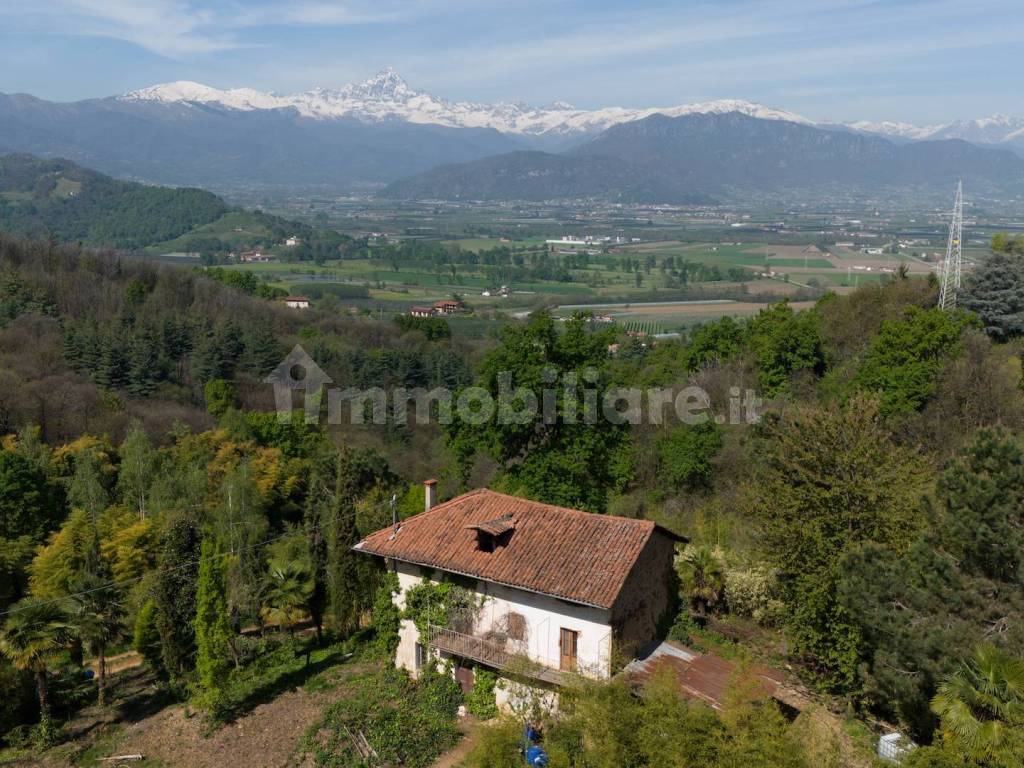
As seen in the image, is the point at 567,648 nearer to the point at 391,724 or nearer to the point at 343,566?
the point at 391,724

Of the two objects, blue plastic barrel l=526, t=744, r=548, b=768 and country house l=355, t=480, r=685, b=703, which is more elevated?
country house l=355, t=480, r=685, b=703

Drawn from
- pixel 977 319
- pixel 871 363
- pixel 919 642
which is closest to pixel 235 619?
pixel 919 642

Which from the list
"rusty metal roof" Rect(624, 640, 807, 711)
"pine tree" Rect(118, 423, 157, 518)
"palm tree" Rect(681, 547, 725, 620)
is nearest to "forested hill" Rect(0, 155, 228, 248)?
"pine tree" Rect(118, 423, 157, 518)

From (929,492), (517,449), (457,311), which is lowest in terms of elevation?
(457,311)

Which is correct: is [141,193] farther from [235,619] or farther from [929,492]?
[929,492]

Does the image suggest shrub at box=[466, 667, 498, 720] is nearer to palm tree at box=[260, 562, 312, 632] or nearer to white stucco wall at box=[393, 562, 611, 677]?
white stucco wall at box=[393, 562, 611, 677]
